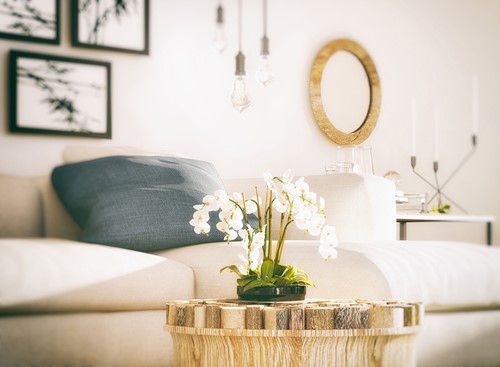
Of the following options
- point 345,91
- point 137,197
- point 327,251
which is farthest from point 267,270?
point 345,91

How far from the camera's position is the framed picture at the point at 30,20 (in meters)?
2.93

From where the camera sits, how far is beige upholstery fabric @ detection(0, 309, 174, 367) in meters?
1.69

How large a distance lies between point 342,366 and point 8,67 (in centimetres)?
214

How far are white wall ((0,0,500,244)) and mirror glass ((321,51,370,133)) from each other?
0.12 m

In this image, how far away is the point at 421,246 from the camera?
2121 millimetres

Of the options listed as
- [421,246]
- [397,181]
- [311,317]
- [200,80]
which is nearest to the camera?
[311,317]

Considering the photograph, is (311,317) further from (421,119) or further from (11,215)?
(421,119)

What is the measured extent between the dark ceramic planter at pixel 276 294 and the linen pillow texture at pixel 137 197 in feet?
2.89

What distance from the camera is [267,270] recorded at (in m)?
1.47

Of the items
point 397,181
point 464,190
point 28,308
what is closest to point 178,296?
point 28,308

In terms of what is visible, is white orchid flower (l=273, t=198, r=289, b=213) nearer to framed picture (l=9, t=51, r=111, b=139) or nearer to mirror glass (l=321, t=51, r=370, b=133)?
framed picture (l=9, t=51, r=111, b=139)

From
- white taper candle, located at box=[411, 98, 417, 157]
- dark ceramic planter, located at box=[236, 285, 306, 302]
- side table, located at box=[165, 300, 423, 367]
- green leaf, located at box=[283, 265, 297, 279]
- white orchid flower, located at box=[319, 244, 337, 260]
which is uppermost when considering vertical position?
white taper candle, located at box=[411, 98, 417, 157]

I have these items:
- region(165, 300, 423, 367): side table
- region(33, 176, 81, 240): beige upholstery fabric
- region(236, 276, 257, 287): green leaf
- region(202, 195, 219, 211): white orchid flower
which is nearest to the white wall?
region(33, 176, 81, 240): beige upholstery fabric

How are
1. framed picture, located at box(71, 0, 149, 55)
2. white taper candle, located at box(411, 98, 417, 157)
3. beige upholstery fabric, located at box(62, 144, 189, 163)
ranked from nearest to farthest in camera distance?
beige upholstery fabric, located at box(62, 144, 189, 163)
framed picture, located at box(71, 0, 149, 55)
white taper candle, located at box(411, 98, 417, 157)
